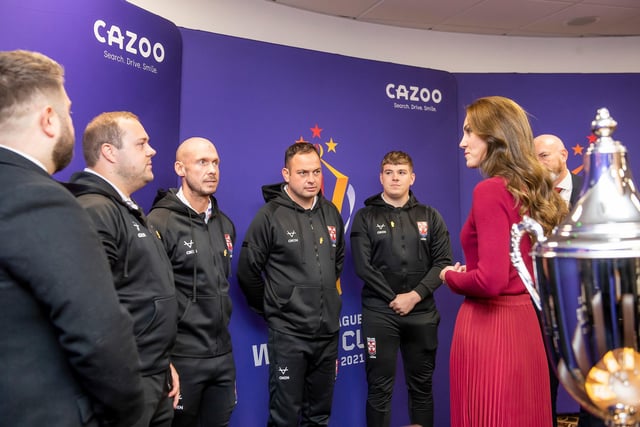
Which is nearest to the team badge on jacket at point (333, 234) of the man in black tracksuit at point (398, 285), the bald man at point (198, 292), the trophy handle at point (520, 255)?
the man in black tracksuit at point (398, 285)

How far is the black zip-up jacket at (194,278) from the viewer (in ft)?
7.94

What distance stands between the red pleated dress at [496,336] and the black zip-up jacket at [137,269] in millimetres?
898

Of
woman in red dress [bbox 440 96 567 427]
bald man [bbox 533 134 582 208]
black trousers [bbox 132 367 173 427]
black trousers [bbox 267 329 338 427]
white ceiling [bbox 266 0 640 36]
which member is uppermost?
white ceiling [bbox 266 0 640 36]

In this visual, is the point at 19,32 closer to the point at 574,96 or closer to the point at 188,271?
the point at 188,271

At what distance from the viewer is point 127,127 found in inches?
79.4

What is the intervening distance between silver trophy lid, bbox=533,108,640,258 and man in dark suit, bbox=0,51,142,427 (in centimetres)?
79

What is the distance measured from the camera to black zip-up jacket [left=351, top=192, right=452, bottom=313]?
320 cm

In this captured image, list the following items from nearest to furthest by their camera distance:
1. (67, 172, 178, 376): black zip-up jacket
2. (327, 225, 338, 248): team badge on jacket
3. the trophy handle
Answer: the trophy handle, (67, 172, 178, 376): black zip-up jacket, (327, 225, 338, 248): team badge on jacket

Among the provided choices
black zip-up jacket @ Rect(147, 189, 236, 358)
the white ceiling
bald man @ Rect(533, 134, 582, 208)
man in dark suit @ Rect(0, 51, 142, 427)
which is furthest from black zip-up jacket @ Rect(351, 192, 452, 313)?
man in dark suit @ Rect(0, 51, 142, 427)

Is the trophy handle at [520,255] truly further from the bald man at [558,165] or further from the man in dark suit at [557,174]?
the bald man at [558,165]

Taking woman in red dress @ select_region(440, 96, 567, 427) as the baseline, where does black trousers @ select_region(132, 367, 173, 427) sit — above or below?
below

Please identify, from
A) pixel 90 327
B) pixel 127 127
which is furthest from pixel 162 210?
pixel 90 327

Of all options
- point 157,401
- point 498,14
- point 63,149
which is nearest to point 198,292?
point 157,401

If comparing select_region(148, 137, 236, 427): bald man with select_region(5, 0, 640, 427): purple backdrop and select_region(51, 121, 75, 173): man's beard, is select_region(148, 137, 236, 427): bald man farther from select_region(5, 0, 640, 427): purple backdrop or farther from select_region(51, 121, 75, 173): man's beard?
select_region(51, 121, 75, 173): man's beard
